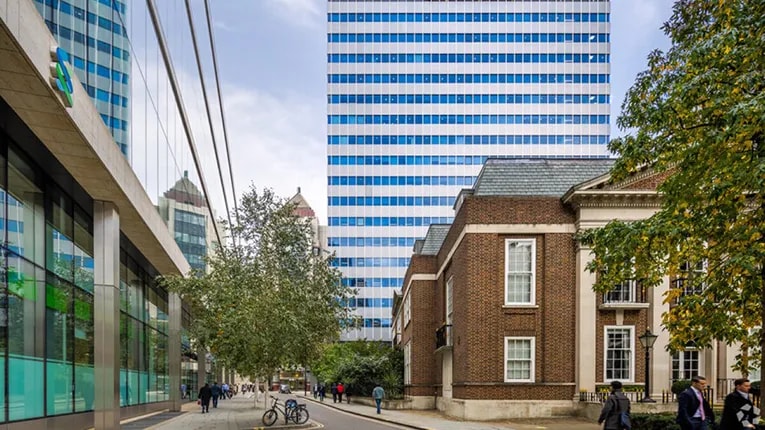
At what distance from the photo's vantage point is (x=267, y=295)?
76.5 feet

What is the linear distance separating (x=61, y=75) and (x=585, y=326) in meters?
20.9

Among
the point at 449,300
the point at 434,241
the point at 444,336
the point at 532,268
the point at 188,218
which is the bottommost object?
the point at 444,336

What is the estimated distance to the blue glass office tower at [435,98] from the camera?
99.3 metres

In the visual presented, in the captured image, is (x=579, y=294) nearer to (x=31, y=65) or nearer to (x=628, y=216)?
(x=628, y=216)

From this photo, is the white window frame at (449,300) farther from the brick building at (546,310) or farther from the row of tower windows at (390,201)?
the row of tower windows at (390,201)

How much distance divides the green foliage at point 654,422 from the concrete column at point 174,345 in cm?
2279

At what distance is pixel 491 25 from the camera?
10031 centimetres

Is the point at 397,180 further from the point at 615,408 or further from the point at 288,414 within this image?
the point at 615,408

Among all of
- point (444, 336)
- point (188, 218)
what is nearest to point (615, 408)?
point (444, 336)

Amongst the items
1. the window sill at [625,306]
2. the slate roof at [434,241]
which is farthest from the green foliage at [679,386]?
the slate roof at [434,241]

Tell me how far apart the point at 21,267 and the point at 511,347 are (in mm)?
18460

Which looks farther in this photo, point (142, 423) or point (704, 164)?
point (142, 423)

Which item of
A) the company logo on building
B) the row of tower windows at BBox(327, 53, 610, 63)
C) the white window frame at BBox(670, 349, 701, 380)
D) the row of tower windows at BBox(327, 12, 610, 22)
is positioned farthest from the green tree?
the row of tower windows at BBox(327, 12, 610, 22)

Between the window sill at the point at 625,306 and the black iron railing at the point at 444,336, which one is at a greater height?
the window sill at the point at 625,306
